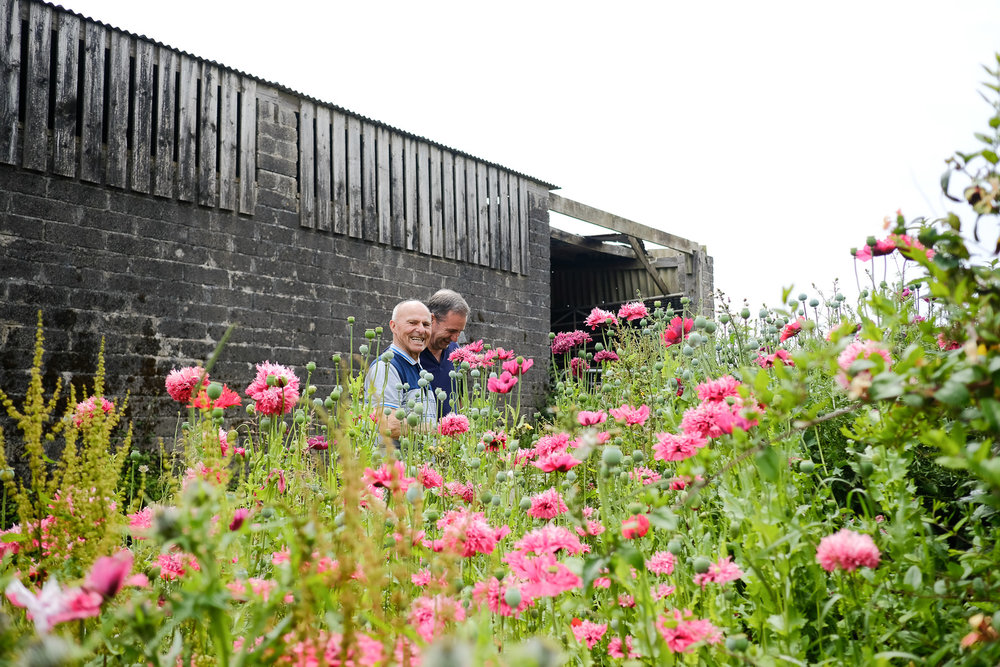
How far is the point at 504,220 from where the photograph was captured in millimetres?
8562

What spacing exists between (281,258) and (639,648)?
18.1 feet

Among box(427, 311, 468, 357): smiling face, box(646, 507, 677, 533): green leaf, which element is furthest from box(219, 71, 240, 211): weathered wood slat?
box(646, 507, 677, 533): green leaf

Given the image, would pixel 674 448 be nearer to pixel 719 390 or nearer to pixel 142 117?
pixel 719 390

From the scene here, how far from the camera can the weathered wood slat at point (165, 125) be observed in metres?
5.62

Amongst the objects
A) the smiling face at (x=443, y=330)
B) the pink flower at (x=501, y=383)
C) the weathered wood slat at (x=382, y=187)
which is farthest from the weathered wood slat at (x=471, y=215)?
the pink flower at (x=501, y=383)

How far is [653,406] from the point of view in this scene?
8.25 ft

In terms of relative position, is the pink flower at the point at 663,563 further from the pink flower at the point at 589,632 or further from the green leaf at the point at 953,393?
the green leaf at the point at 953,393

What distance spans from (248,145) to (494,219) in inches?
118

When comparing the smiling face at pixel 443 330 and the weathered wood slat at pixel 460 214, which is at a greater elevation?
the weathered wood slat at pixel 460 214

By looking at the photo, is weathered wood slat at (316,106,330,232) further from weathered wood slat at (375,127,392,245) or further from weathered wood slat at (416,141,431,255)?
weathered wood slat at (416,141,431,255)

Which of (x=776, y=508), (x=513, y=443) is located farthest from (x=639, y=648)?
(x=513, y=443)

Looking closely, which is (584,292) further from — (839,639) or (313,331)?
(839,639)

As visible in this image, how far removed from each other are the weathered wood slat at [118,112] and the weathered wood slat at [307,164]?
147cm

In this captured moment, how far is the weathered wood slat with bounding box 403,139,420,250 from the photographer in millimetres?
7477
